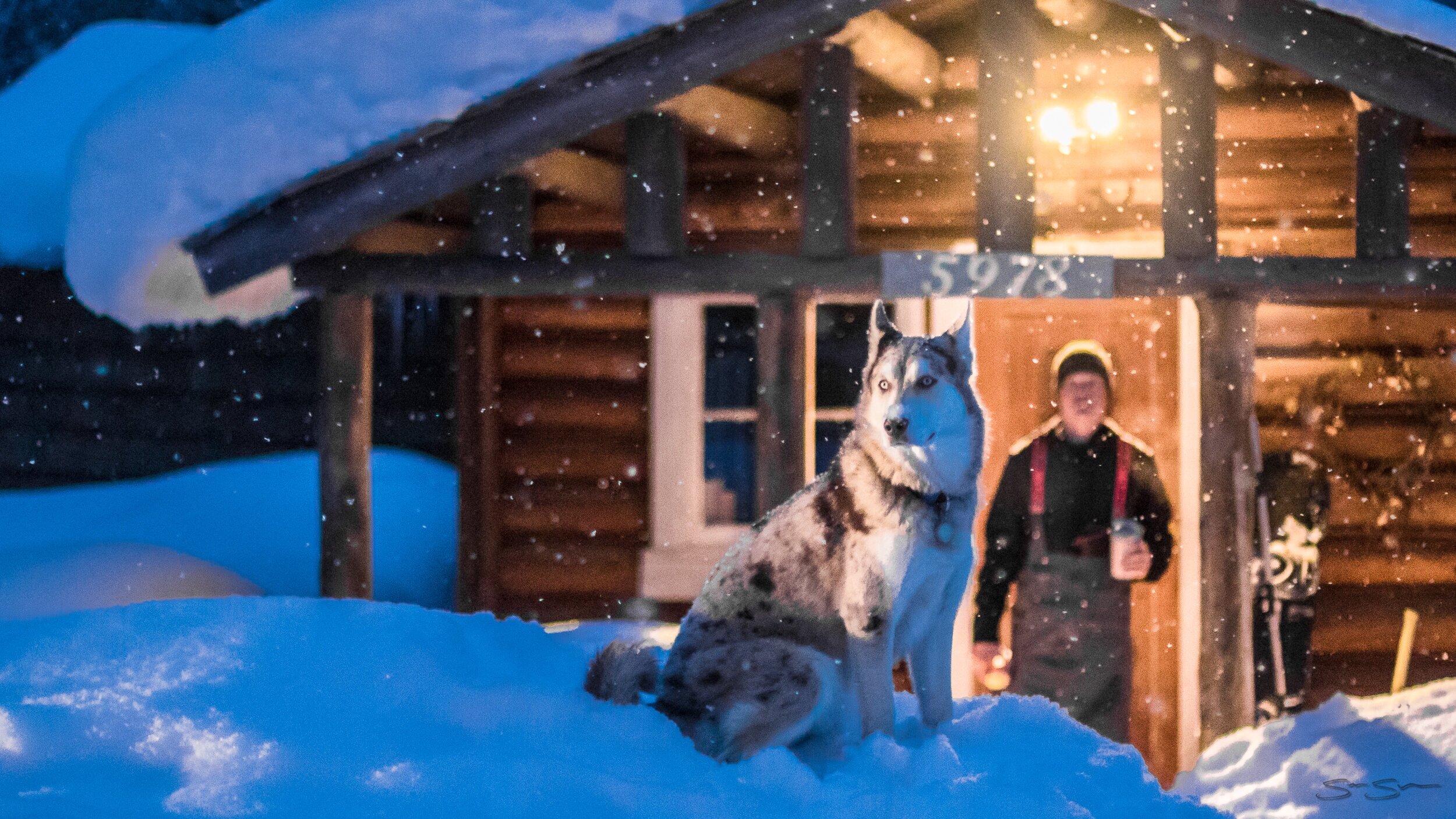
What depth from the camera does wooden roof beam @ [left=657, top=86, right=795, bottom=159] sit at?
471cm

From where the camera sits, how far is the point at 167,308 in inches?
177

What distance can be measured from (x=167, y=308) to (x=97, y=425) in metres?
6.81

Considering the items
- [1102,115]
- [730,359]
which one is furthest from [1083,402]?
[730,359]

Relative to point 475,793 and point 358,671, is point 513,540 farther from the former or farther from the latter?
point 475,793

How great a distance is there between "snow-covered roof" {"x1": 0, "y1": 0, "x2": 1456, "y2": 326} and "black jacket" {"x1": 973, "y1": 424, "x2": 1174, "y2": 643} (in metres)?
2.05

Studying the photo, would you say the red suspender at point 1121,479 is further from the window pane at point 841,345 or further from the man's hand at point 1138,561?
the window pane at point 841,345

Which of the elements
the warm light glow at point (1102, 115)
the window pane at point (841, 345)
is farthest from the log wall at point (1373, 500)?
the window pane at point (841, 345)

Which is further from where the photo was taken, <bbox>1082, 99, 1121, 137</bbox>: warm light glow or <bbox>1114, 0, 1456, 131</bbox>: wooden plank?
<bbox>1082, 99, 1121, 137</bbox>: warm light glow

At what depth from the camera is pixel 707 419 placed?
21.1 ft

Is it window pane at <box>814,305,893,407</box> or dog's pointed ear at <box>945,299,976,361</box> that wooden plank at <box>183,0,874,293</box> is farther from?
window pane at <box>814,305,893,407</box>

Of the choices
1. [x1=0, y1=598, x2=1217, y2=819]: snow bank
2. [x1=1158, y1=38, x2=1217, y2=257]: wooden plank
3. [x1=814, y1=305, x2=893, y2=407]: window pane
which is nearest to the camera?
[x1=0, y1=598, x2=1217, y2=819]: snow bank

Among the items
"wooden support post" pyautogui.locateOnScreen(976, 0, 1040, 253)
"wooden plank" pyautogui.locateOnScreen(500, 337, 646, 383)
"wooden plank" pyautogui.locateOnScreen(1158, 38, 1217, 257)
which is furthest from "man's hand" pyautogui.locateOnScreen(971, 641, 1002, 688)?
"wooden plank" pyautogui.locateOnScreen(500, 337, 646, 383)

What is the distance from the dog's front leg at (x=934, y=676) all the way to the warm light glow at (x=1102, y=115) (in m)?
3.67

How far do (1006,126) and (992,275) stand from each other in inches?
30.1
